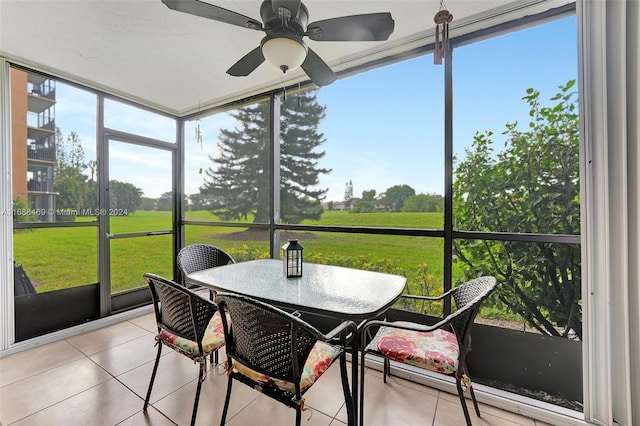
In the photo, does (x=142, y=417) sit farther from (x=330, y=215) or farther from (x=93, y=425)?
(x=330, y=215)

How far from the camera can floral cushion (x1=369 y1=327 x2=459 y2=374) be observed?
56.7 inches

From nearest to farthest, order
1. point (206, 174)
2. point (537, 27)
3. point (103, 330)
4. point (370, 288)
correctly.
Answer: point (370, 288), point (537, 27), point (103, 330), point (206, 174)

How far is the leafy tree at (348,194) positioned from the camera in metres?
2.77

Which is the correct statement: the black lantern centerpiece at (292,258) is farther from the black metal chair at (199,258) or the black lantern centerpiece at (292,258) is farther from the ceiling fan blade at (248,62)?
the ceiling fan blade at (248,62)

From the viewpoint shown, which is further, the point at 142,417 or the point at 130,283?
the point at 130,283

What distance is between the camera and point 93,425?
5.16 ft

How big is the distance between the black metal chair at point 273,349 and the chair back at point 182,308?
0.24 m

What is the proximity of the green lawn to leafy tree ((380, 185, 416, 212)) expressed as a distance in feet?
0.26

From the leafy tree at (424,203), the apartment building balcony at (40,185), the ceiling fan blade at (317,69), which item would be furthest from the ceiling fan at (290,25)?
the apartment building balcony at (40,185)

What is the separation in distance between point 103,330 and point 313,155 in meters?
3.08

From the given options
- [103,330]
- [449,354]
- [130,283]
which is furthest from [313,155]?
[103,330]

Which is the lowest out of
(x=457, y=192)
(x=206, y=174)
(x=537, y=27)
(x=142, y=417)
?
(x=142, y=417)

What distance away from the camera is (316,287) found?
5.44 feet

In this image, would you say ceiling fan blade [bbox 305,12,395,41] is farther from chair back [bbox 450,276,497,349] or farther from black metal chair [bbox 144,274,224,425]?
black metal chair [bbox 144,274,224,425]
